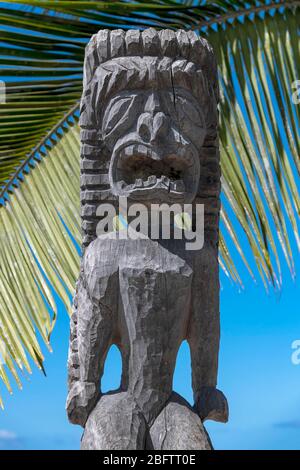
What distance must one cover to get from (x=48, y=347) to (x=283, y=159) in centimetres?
260

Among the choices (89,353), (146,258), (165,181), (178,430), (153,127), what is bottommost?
(178,430)

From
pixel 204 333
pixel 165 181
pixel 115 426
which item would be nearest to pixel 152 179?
pixel 165 181

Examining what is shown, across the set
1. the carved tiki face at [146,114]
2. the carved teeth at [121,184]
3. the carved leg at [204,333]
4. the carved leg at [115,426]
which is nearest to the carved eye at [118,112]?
the carved tiki face at [146,114]

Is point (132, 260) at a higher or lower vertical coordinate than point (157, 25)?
lower

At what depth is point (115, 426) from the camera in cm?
386

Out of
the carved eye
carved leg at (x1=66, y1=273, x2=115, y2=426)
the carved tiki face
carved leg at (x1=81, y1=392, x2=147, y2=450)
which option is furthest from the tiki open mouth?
carved leg at (x1=81, y1=392, x2=147, y2=450)

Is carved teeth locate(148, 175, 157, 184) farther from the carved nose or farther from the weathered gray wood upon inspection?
the carved nose

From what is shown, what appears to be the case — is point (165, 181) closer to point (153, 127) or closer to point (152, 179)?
point (152, 179)

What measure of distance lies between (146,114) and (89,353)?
50.6 inches

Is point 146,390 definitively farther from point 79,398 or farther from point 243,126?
point 243,126

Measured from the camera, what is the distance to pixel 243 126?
6.75m
